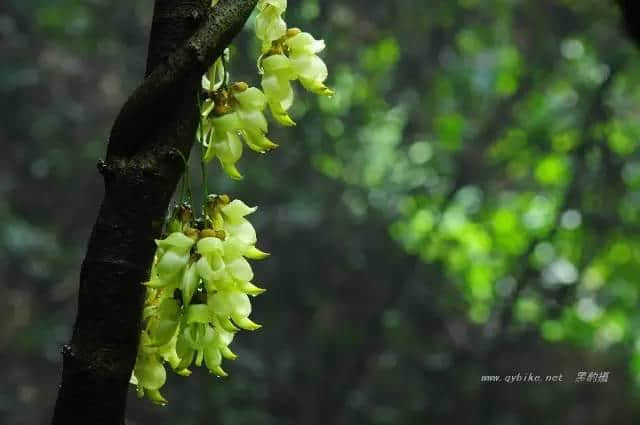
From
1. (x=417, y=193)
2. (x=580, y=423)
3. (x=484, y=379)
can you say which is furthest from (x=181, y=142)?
(x=580, y=423)

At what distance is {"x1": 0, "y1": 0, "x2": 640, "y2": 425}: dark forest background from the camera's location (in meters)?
2.90

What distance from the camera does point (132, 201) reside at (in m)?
0.54

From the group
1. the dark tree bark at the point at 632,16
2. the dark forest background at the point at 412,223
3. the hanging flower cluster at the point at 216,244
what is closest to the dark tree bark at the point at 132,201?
the hanging flower cluster at the point at 216,244

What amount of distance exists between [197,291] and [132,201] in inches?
3.5

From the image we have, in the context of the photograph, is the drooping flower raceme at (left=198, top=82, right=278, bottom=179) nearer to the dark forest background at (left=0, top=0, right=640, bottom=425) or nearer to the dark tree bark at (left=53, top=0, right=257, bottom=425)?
the dark tree bark at (left=53, top=0, right=257, bottom=425)

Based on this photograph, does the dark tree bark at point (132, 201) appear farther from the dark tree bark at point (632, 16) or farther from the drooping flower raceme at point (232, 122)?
the dark tree bark at point (632, 16)

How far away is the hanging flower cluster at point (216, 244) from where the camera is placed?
581 millimetres

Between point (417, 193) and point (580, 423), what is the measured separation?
3.30 feet

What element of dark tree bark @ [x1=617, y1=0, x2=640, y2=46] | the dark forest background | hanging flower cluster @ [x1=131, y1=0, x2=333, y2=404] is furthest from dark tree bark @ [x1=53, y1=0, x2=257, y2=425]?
the dark forest background

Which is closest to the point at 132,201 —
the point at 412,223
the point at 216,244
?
the point at 216,244

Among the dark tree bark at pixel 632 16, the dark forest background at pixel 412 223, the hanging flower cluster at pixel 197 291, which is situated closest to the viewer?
the dark tree bark at pixel 632 16

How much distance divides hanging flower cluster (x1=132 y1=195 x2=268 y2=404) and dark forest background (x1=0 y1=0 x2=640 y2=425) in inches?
86.6

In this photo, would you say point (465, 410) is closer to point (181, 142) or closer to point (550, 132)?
point (550, 132)

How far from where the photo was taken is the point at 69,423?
54 centimetres
